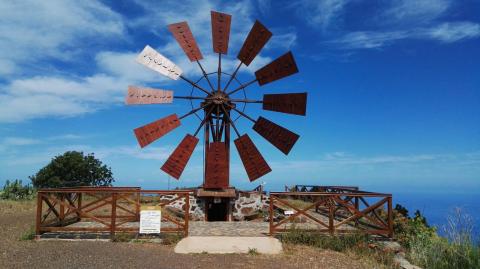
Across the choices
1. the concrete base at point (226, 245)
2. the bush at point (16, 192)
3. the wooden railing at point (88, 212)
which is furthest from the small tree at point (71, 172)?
the concrete base at point (226, 245)

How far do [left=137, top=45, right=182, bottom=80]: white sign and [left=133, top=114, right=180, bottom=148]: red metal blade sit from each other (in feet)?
4.06

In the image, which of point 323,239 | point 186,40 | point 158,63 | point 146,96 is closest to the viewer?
point 323,239

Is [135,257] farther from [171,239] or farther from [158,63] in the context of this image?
[158,63]

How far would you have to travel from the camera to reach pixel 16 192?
18.9m

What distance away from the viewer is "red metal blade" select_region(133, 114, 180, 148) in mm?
11547

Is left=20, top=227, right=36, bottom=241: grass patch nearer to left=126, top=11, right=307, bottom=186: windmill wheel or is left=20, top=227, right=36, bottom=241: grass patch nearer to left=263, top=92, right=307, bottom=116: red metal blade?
left=126, top=11, right=307, bottom=186: windmill wheel

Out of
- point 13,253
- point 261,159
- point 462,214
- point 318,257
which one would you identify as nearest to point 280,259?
point 318,257

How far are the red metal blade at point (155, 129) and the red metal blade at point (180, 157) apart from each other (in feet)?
1.74

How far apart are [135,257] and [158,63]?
19.7 ft

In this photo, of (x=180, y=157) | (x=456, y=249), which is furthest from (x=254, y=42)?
(x=456, y=249)

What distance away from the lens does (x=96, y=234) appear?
9727 millimetres

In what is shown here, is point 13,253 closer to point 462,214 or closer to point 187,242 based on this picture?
point 187,242

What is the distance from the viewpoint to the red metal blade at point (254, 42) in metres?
12.1

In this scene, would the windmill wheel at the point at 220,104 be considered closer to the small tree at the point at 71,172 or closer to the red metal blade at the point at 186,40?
the red metal blade at the point at 186,40
